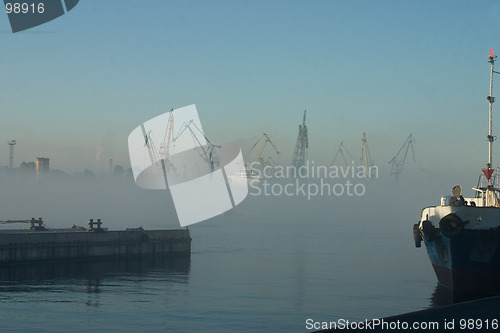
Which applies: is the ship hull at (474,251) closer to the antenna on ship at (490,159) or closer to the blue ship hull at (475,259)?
the blue ship hull at (475,259)

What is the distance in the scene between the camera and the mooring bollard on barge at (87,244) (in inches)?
2948

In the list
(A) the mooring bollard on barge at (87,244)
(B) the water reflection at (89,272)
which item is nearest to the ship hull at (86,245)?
(A) the mooring bollard on barge at (87,244)

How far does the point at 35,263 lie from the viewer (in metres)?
75.8

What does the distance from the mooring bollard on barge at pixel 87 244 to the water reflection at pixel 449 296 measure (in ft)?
134

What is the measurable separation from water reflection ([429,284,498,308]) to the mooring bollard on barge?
40787 millimetres

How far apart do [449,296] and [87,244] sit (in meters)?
45.7

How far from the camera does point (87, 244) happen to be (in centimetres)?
8212

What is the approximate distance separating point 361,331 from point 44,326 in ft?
86.8

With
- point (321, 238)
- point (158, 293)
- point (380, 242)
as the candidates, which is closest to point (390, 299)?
point (158, 293)

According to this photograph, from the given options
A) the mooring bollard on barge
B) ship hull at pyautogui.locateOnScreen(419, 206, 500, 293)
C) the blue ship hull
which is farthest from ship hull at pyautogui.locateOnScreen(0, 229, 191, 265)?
the blue ship hull

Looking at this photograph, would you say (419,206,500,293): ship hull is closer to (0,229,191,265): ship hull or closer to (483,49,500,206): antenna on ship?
(483,49,500,206): antenna on ship

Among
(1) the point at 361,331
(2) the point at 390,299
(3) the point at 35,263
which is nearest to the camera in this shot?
(1) the point at 361,331

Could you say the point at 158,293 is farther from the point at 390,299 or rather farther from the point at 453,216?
the point at 453,216

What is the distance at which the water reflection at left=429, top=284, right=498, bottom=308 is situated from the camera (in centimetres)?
5400
